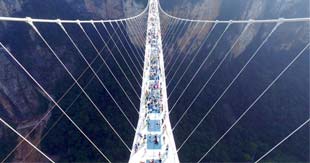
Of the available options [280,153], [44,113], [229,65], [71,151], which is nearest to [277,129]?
[280,153]

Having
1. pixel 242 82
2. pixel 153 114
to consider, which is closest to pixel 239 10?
pixel 242 82

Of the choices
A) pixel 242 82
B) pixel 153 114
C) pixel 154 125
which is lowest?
pixel 154 125

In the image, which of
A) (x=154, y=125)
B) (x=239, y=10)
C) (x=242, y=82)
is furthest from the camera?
(x=242, y=82)

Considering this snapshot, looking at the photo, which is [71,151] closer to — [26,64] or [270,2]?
[26,64]

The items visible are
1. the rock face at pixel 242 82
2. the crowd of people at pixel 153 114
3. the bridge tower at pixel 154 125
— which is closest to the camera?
the bridge tower at pixel 154 125

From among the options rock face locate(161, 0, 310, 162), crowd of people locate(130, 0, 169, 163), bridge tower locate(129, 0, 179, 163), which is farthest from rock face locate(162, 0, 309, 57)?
bridge tower locate(129, 0, 179, 163)

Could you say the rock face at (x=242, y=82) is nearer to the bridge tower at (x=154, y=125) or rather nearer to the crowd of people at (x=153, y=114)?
the crowd of people at (x=153, y=114)

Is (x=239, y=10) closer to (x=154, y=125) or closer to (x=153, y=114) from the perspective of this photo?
(x=153, y=114)

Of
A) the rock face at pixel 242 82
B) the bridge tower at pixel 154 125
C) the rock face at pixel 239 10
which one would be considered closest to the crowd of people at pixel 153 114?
the bridge tower at pixel 154 125

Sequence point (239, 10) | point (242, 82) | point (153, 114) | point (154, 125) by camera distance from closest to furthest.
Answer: point (154, 125)
point (153, 114)
point (239, 10)
point (242, 82)

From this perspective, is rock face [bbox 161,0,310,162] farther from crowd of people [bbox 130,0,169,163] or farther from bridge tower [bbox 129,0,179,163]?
bridge tower [bbox 129,0,179,163]
